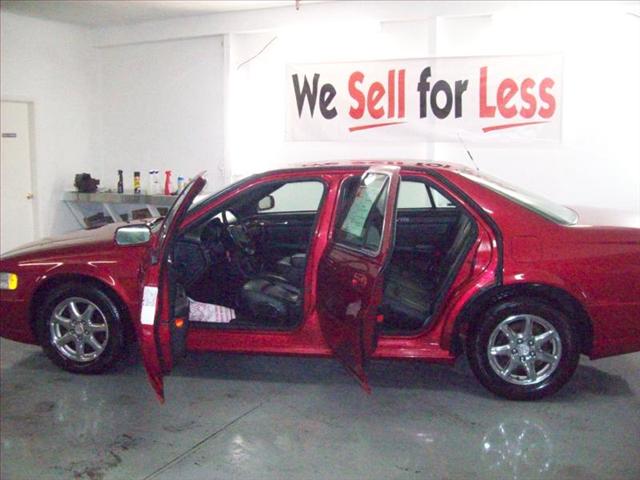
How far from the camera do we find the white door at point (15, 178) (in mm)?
8492

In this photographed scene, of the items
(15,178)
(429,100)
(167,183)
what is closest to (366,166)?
(429,100)

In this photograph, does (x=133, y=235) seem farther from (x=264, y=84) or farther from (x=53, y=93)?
(x=53, y=93)

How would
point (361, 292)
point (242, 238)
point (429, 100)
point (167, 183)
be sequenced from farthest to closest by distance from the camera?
point (167, 183)
point (429, 100)
point (242, 238)
point (361, 292)

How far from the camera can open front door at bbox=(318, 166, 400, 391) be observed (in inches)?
148

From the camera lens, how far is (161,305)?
12.8 feet

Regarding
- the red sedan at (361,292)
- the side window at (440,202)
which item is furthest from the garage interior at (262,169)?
the side window at (440,202)

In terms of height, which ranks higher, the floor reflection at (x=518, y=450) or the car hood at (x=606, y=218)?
the car hood at (x=606, y=218)

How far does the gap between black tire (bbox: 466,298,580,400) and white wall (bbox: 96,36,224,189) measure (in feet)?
17.8

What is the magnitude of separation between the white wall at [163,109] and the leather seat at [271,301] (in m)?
4.51

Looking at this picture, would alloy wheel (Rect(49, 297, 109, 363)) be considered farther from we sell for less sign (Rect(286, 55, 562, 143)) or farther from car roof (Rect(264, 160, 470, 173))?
we sell for less sign (Rect(286, 55, 562, 143))

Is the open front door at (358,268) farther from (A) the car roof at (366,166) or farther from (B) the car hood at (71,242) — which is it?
(B) the car hood at (71,242)

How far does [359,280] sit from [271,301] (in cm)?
90

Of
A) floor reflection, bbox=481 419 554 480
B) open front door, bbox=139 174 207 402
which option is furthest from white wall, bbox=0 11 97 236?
floor reflection, bbox=481 419 554 480

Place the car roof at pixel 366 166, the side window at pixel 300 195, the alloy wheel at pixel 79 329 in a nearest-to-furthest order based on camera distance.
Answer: the car roof at pixel 366 166 → the alloy wheel at pixel 79 329 → the side window at pixel 300 195
